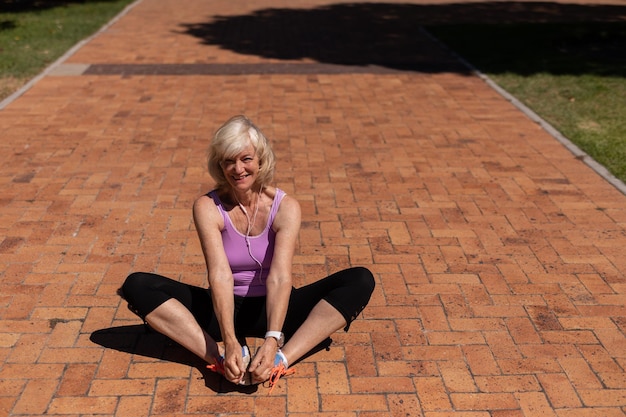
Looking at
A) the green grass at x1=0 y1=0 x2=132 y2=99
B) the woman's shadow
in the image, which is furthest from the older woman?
the green grass at x1=0 y1=0 x2=132 y2=99

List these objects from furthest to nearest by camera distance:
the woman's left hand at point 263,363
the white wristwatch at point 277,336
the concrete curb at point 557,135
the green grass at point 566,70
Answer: the green grass at point 566,70, the concrete curb at point 557,135, the white wristwatch at point 277,336, the woman's left hand at point 263,363

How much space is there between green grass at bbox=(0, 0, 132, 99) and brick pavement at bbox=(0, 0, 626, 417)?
0.65 m

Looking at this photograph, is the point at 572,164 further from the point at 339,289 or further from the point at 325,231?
the point at 339,289

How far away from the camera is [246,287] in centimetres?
429

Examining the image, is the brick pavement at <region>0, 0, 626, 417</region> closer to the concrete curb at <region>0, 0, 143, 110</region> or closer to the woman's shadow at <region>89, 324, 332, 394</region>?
the woman's shadow at <region>89, 324, 332, 394</region>

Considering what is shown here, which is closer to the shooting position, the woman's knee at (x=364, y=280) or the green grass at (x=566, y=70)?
the woman's knee at (x=364, y=280)

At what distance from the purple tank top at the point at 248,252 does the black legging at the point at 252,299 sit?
10 cm

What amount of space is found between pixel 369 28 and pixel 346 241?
442 inches

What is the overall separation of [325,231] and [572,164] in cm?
297

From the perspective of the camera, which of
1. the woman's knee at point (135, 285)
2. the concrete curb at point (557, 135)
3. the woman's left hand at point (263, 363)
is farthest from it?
the concrete curb at point (557, 135)

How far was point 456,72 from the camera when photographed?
11.8 m

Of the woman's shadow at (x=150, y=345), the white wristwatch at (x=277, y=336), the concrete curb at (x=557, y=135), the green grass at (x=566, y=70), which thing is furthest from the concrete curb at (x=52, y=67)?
the white wristwatch at (x=277, y=336)

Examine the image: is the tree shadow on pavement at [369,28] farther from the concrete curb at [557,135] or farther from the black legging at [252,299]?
the black legging at [252,299]

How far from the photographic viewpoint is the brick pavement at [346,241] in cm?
403
